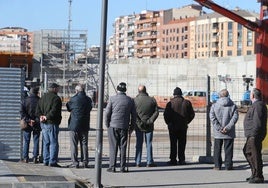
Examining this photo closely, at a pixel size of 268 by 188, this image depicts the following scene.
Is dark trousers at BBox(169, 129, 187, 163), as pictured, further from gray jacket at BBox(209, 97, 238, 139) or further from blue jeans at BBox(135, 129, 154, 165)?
gray jacket at BBox(209, 97, 238, 139)

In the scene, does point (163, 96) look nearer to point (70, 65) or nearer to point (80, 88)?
point (80, 88)

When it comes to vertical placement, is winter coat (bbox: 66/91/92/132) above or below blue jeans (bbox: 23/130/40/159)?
above

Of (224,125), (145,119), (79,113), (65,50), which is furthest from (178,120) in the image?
(65,50)

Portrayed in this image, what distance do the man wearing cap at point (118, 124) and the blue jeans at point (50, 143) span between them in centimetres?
123

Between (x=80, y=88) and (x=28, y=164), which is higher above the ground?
(x=80, y=88)

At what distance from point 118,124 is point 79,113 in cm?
108

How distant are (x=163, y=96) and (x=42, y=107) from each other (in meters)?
16.2

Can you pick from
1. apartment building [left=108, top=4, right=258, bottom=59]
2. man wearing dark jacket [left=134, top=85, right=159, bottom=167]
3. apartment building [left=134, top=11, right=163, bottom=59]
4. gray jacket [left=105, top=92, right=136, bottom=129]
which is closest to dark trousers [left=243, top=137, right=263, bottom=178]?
gray jacket [left=105, top=92, right=136, bottom=129]

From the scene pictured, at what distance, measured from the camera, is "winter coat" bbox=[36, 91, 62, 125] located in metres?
15.2

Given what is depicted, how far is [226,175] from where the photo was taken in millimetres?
14500

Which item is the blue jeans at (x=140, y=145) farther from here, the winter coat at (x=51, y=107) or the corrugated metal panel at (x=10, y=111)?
the corrugated metal panel at (x=10, y=111)

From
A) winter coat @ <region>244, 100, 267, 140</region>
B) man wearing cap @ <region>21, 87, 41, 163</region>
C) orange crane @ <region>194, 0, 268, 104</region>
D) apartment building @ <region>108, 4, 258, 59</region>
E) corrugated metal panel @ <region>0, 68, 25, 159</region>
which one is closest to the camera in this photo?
winter coat @ <region>244, 100, 267, 140</region>

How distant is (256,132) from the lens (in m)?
13.2

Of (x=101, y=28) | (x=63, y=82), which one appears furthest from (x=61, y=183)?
(x=63, y=82)
